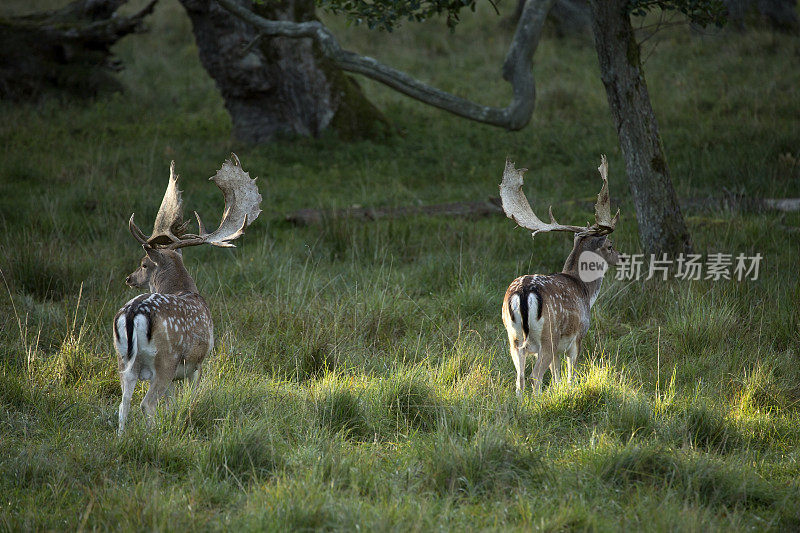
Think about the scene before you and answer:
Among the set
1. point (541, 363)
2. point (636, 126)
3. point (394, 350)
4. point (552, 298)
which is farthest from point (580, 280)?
point (636, 126)

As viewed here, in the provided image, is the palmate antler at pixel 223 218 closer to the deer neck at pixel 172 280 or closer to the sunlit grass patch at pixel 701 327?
the deer neck at pixel 172 280

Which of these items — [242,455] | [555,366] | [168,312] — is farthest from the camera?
[555,366]

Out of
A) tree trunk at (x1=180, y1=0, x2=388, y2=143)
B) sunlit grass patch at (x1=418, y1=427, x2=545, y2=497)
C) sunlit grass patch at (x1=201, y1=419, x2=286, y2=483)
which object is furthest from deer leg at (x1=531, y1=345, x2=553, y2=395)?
tree trunk at (x1=180, y1=0, x2=388, y2=143)

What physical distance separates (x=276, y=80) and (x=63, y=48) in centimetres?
448

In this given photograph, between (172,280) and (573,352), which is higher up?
(172,280)

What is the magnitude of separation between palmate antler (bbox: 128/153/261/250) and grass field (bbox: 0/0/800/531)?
823 millimetres

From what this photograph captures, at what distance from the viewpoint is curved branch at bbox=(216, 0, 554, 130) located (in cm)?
718

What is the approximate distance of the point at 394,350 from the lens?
591cm

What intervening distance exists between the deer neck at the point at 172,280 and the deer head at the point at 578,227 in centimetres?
237

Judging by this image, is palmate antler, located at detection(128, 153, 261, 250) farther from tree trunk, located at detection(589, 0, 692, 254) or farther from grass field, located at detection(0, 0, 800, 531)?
tree trunk, located at detection(589, 0, 692, 254)

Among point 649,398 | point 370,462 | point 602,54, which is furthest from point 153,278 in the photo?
point 602,54

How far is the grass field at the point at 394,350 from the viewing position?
12.3ft

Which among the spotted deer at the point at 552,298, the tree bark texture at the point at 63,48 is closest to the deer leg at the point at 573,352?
the spotted deer at the point at 552,298

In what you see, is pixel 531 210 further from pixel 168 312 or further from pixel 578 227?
pixel 168 312
